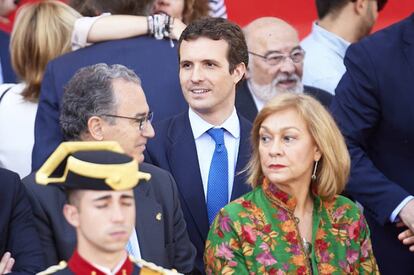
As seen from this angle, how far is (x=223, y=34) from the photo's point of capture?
501 cm

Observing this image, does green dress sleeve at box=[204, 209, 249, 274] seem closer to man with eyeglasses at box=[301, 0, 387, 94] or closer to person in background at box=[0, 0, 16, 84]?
man with eyeglasses at box=[301, 0, 387, 94]

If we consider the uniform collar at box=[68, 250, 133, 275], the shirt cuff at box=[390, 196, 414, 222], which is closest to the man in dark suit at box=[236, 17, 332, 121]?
the shirt cuff at box=[390, 196, 414, 222]

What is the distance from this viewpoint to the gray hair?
454 centimetres

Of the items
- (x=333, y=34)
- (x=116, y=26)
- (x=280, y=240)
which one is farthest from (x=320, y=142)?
(x=333, y=34)

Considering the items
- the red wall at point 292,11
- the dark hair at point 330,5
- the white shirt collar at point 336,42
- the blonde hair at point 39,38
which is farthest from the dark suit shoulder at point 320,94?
the red wall at point 292,11

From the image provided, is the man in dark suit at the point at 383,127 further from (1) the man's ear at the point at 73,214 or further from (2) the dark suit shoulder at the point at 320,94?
(1) the man's ear at the point at 73,214

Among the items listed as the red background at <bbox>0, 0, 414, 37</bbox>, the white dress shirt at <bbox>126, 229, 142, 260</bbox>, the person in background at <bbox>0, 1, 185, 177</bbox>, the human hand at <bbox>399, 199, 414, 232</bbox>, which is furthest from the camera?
the red background at <bbox>0, 0, 414, 37</bbox>

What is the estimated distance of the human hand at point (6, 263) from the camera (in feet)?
13.6

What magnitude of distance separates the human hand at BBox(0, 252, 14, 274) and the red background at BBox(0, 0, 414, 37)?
3191 mm

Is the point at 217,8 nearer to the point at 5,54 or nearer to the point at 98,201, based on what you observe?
the point at 5,54

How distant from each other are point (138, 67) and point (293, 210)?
1093mm

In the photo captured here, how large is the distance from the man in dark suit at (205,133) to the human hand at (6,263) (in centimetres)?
95

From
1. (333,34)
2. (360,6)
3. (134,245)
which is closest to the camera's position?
(134,245)

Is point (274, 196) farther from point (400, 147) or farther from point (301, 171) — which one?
point (400, 147)
